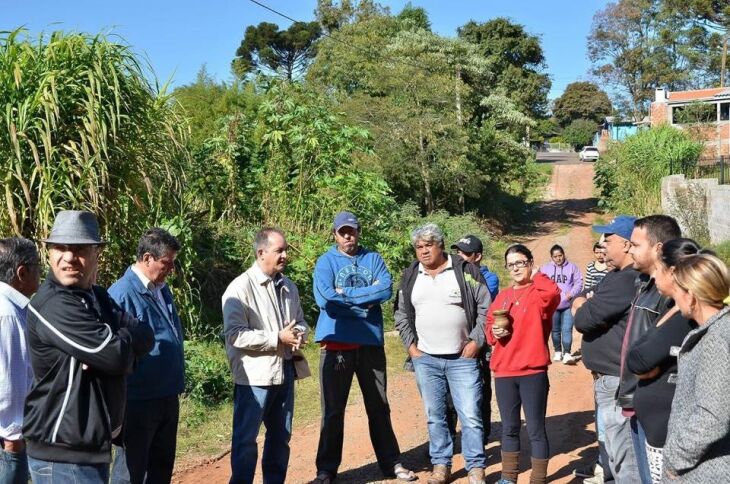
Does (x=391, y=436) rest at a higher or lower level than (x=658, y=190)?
lower

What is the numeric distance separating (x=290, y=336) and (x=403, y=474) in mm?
1722

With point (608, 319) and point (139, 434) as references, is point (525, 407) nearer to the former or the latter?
point (608, 319)

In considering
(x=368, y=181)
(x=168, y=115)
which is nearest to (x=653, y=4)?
(x=368, y=181)

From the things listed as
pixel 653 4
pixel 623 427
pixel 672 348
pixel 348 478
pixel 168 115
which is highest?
pixel 653 4

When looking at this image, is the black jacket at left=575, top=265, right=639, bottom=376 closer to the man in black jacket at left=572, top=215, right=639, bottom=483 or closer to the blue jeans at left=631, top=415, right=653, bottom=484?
the man in black jacket at left=572, top=215, right=639, bottom=483

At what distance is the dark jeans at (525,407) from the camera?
5277 mm

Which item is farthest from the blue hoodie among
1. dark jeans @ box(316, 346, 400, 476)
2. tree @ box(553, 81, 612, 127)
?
tree @ box(553, 81, 612, 127)

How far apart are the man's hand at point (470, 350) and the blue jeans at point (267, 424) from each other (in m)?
1.28

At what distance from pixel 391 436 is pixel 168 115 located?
4417 millimetres

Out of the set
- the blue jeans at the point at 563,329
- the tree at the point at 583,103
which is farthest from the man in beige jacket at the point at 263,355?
the tree at the point at 583,103

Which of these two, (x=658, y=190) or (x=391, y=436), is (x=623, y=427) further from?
(x=658, y=190)

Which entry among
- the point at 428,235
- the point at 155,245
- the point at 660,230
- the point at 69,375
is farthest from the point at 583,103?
the point at 69,375

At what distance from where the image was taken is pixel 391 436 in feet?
19.6

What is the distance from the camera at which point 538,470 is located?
535 centimetres
